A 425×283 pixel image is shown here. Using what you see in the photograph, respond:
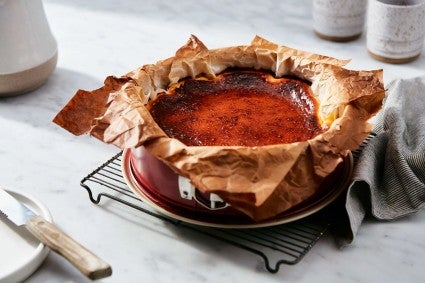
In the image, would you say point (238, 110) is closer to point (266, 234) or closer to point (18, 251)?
point (266, 234)

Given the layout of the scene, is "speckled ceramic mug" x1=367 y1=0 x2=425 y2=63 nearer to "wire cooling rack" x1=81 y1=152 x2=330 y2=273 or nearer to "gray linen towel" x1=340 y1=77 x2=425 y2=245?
"gray linen towel" x1=340 y1=77 x2=425 y2=245

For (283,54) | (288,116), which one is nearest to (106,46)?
(283,54)

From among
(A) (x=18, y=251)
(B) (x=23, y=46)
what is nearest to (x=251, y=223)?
(A) (x=18, y=251)

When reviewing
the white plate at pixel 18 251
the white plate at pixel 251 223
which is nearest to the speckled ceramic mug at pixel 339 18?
the white plate at pixel 251 223

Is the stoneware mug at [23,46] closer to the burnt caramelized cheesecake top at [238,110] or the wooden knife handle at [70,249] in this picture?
the burnt caramelized cheesecake top at [238,110]

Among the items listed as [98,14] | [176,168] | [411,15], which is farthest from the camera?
[98,14]

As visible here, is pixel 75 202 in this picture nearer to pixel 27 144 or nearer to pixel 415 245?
pixel 27 144
